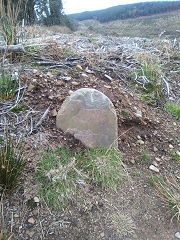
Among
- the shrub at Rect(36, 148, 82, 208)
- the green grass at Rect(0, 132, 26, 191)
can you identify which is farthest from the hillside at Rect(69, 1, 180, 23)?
the green grass at Rect(0, 132, 26, 191)

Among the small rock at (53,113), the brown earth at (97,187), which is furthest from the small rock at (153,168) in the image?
the small rock at (53,113)

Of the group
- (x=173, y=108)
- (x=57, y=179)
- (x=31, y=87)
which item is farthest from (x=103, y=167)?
(x=173, y=108)

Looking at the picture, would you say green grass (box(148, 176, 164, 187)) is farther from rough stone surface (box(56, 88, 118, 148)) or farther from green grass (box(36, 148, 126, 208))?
rough stone surface (box(56, 88, 118, 148))

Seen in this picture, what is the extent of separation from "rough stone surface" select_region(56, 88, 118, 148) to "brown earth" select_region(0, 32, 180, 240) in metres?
0.12

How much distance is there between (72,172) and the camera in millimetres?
2076

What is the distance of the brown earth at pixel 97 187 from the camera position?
1812mm

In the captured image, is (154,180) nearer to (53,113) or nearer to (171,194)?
(171,194)

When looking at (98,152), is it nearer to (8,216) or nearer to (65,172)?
(65,172)

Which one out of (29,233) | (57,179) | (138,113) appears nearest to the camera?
(29,233)

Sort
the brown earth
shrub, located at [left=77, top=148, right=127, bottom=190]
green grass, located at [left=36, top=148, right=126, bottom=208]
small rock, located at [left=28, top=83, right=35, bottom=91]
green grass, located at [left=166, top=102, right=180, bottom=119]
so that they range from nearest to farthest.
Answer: the brown earth
green grass, located at [left=36, top=148, right=126, bottom=208]
shrub, located at [left=77, top=148, right=127, bottom=190]
small rock, located at [left=28, top=83, right=35, bottom=91]
green grass, located at [left=166, top=102, right=180, bottom=119]

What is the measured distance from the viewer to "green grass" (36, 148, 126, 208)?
193 centimetres

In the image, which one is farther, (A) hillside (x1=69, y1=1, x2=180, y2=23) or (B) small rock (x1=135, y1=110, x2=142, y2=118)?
(A) hillside (x1=69, y1=1, x2=180, y2=23)

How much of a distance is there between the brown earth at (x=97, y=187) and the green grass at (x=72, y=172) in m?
0.07

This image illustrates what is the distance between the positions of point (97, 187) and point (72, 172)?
282 millimetres
